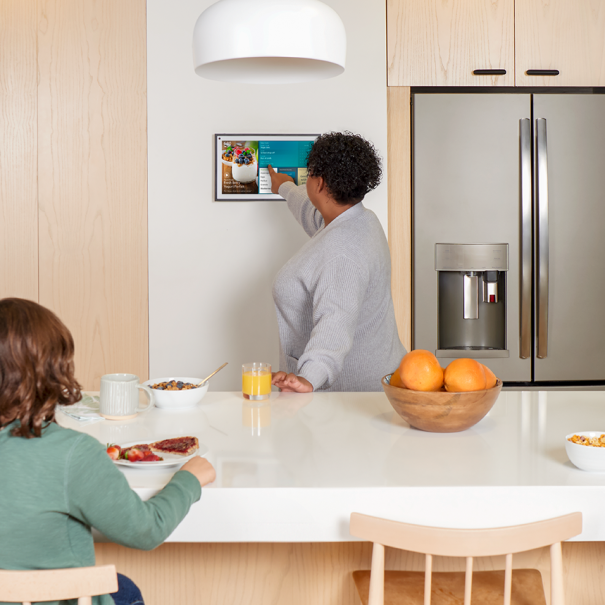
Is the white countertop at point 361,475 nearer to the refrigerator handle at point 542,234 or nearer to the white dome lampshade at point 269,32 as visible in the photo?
the white dome lampshade at point 269,32

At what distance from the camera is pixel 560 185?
268 centimetres

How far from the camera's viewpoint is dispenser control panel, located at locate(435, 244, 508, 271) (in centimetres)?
268

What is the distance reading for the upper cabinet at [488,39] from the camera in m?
2.66

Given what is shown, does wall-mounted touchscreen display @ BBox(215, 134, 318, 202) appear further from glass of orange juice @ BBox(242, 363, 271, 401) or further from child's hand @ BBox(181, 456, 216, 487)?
child's hand @ BBox(181, 456, 216, 487)

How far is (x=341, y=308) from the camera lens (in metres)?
1.76

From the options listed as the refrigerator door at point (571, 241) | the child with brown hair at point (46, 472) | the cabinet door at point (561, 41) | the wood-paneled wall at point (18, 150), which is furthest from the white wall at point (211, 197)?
the child with brown hair at point (46, 472)

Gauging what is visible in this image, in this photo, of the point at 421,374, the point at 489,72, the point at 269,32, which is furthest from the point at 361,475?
the point at 489,72

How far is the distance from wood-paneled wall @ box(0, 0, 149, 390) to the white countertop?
1.39m

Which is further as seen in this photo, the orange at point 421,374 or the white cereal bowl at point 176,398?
the white cereal bowl at point 176,398

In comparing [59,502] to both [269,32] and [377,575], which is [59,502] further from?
[269,32]

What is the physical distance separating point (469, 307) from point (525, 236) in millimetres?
371

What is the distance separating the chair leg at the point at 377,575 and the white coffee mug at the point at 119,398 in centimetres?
67

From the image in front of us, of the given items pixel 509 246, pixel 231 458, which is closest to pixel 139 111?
pixel 509 246

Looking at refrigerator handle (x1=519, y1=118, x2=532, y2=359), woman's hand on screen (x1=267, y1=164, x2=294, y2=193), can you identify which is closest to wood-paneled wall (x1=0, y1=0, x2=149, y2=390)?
woman's hand on screen (x1=267, y1=164, x2=294, y2=193)
